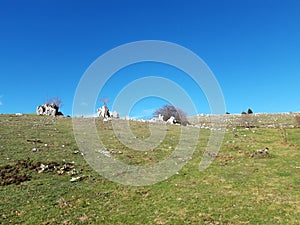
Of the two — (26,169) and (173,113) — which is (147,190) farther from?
(173,113)

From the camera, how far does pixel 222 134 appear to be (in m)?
41.6

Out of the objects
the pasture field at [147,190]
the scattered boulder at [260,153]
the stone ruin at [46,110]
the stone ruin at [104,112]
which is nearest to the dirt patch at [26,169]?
the pasture field at [147,190]

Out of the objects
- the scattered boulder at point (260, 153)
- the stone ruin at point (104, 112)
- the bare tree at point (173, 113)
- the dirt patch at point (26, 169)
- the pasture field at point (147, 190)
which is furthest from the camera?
the bare tree at point (173, 113)

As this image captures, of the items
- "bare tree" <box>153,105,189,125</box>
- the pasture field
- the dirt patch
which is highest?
"bare tree" <box>153,105,189,125</box>

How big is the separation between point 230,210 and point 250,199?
7.26 feet

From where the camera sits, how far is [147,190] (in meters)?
19.0

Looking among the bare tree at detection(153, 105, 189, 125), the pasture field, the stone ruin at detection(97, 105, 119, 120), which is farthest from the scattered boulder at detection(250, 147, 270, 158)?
the stone ruin at detection(97, 105, 119, 120)

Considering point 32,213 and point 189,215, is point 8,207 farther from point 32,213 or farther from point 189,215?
point 189,215

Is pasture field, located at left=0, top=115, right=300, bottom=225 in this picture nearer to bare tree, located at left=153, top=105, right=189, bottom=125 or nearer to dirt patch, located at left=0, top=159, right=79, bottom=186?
dirt patch, located at left=0, top=159, right=79, bottom=186

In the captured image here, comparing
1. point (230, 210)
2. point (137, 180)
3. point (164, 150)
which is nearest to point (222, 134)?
point (164, 150)

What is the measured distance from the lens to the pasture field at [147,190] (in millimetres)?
14898

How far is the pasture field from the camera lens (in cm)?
1490

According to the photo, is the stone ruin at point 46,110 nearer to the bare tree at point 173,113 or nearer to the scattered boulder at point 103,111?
the scattered boulder at point 103,111

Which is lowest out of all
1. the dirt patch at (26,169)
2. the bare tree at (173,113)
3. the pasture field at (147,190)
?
the pasture field at (147,190)
